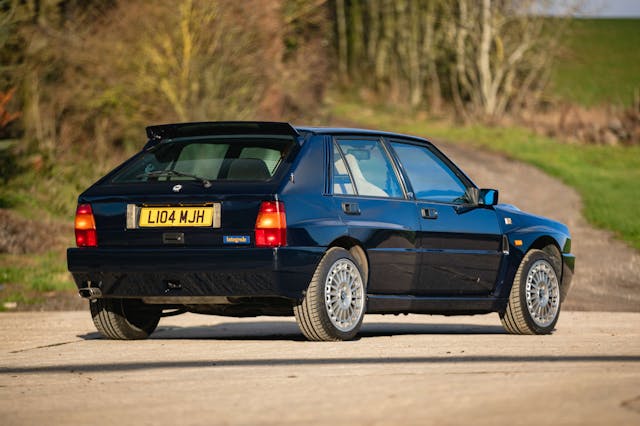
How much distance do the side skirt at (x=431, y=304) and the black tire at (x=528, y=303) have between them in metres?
0.11

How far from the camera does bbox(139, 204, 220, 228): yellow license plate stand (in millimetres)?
9430

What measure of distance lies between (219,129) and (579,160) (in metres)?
31.7

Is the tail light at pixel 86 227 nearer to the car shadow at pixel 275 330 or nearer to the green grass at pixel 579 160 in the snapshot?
the car shadow at pixel 275 330

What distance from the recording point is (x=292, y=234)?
30.7 ft

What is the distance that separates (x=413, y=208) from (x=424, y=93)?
50102 millimetres

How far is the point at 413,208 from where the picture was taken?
10.6 meters

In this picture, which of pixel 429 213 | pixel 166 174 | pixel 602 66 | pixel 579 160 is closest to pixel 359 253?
pixel 429 213

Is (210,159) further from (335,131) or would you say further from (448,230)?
(448,230)

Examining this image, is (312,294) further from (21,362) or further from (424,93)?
(424,93)

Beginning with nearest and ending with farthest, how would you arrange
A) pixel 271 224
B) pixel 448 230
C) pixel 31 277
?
1. pixel 271 224
2. pixel 448 230
3. pixel 31 277

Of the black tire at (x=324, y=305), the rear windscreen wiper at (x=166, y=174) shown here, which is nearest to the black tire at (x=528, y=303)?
the black tire at (x=324, y=305)

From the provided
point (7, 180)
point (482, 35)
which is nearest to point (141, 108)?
point (7, 180)

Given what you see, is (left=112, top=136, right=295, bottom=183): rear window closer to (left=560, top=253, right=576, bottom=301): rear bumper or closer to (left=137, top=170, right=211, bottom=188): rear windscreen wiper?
(left=137, top=170, right=211, bottom=188): rear windscreen wiper

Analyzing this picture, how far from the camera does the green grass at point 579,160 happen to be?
28.6 meters
